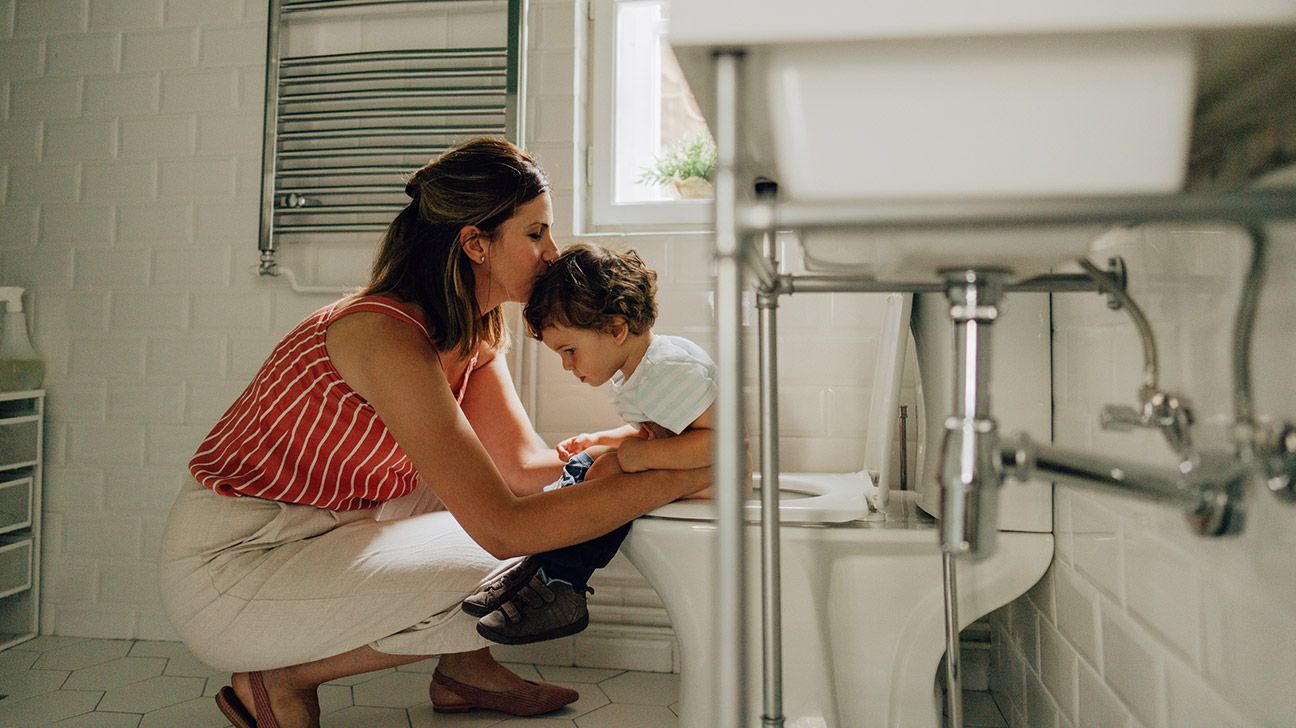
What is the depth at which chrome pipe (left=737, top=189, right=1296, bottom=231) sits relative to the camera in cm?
42

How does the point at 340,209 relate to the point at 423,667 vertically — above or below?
above

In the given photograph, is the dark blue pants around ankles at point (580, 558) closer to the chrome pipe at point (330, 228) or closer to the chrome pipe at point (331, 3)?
the chrome pipe at point (330, 228)

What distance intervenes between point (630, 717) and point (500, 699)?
9.8 inches

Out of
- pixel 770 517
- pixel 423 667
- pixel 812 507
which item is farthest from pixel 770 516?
pixel 423 667

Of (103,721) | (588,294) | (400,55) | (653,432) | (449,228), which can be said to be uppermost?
(400,55)

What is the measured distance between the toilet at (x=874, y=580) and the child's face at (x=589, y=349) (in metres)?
0.34

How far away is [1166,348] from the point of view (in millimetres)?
801

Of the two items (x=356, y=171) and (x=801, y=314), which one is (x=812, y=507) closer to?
(x=801, y=314)

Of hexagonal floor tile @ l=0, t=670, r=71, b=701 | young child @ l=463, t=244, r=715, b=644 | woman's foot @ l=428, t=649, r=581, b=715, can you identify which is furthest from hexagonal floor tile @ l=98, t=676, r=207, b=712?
young child @ l=463, t=244, r=715, b=644

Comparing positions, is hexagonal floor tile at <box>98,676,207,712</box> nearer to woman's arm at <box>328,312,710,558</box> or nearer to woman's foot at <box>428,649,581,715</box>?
woman's foot at <box>428,649,581,715</box>

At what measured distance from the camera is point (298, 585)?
49.9 inches

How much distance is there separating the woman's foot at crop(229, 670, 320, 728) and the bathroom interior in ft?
0.78

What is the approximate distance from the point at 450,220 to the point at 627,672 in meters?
1.06

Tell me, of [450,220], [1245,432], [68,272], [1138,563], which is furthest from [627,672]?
[68,272]
